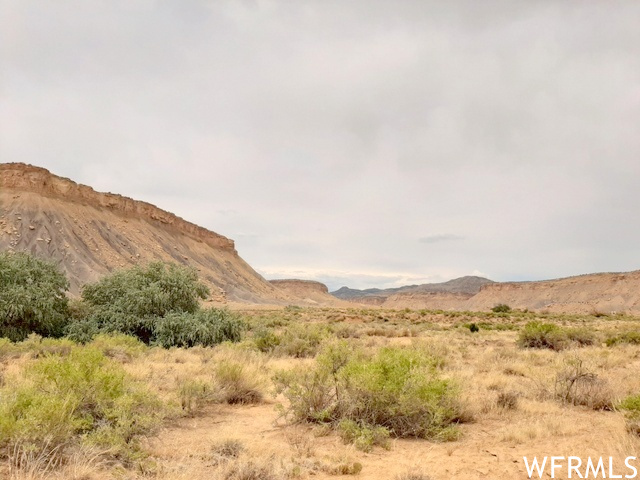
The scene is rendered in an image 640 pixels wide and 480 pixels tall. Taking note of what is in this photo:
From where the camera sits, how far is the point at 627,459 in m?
4.89

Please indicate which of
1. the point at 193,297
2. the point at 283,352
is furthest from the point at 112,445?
the point at 193,297

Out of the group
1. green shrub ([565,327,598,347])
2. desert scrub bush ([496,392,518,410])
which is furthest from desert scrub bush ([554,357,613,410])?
green shrub ([565,327,598,347])

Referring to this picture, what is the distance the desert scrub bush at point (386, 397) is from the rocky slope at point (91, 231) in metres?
43.6

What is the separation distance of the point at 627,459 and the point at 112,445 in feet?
18.2

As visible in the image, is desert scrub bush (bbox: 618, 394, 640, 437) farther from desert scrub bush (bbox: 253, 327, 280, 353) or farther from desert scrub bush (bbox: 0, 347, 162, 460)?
desert scrub bush (bbox: 253, 327, 280, 353)

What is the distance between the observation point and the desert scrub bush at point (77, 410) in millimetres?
4840

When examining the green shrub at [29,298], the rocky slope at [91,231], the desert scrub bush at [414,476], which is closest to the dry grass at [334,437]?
the desert scrub bush at [414,476]

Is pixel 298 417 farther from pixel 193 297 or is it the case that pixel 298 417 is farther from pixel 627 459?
pixel 193 297

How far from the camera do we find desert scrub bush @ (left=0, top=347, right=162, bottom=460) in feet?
15.9

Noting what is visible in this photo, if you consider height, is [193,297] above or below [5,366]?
above

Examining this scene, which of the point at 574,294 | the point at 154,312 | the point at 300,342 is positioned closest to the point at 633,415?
the point at 300,342

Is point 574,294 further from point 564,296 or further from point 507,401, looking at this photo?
point 507,401

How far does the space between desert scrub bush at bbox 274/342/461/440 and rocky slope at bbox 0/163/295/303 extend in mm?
43562

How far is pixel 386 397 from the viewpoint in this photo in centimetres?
645
